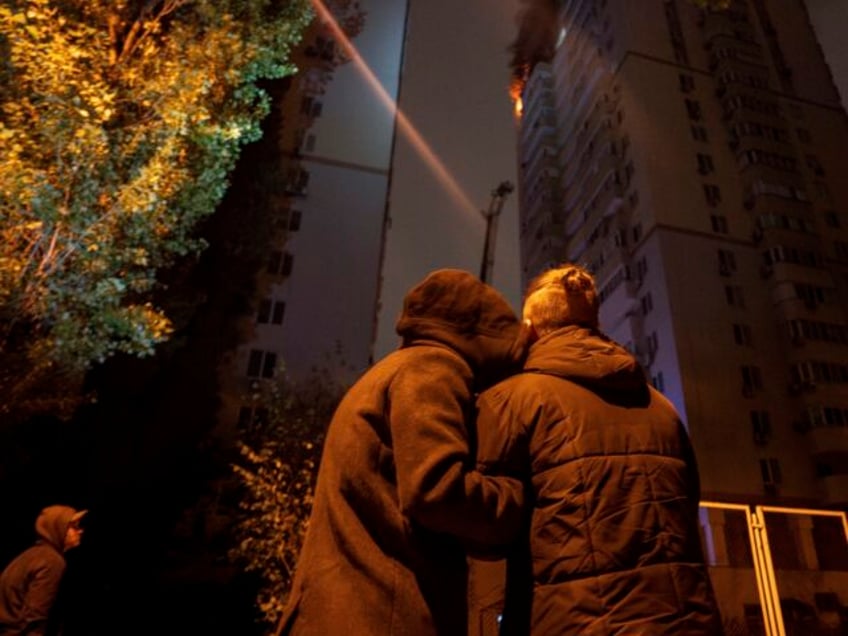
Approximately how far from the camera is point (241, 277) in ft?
79.8

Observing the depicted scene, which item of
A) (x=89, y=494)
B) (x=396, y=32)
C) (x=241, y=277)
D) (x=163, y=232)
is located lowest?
(x=89, y=494)

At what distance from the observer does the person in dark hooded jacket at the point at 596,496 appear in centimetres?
151

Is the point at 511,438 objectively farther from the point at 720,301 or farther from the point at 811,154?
the point at 811,154

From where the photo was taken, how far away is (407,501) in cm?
148

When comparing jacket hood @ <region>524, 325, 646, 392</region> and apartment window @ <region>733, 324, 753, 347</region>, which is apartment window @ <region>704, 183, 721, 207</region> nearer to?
apartment window @ <region>733, 324, 753, 347</region>

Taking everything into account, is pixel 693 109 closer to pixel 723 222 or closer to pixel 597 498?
pixel 723 222

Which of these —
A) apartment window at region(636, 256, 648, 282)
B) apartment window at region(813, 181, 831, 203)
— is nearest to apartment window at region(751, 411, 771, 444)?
apartment window at region(636, 256, 648, 282)

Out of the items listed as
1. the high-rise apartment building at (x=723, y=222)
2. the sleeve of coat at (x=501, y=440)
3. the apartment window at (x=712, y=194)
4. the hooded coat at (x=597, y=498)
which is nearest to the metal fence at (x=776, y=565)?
the hooded coat at (x=597, y=498)

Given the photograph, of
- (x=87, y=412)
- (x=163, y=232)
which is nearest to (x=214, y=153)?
(x=163, y=232)

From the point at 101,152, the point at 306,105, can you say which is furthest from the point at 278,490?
the point at 306,105

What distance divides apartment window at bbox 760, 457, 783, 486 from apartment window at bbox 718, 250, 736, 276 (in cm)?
992

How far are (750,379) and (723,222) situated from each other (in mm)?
9475

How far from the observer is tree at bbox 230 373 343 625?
51.8 ft

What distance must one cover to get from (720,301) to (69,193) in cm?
2970
